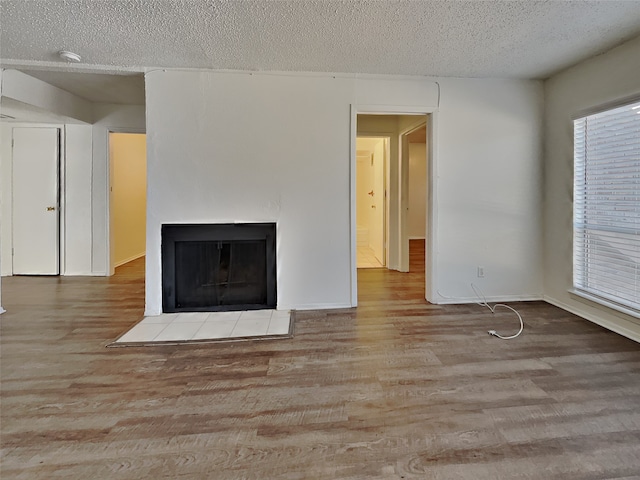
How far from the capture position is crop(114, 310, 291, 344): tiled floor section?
278 cm

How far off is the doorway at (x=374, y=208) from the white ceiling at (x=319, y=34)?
8.15 ft

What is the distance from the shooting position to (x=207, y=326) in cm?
303

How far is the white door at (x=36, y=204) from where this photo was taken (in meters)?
5.01

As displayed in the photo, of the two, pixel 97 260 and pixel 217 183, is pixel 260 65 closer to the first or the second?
pixel 217 183

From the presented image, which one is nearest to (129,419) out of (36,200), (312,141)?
(312,141)

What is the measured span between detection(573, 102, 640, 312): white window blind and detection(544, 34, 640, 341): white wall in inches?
3.8

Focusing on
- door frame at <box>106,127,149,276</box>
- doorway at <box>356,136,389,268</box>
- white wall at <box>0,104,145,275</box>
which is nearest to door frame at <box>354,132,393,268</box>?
doorway at <box>356,136,389,268</box>

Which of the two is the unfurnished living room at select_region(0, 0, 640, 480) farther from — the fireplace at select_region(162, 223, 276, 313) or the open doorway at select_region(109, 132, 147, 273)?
the open doorway at select_region(109, 132, 147, 273)

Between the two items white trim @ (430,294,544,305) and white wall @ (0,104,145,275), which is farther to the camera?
white wall @ (0,104,145,275)

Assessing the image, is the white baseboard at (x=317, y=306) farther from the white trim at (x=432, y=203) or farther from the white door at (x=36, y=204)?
the white door at (x=36, y=204)

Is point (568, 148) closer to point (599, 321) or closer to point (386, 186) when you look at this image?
point (599, 321)

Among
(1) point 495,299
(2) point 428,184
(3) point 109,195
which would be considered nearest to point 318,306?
(2) point 428,184

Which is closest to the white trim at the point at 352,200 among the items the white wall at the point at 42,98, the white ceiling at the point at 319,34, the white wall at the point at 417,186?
the white ceiling at the point at 319,34

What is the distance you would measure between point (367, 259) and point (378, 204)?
3.47 ft
